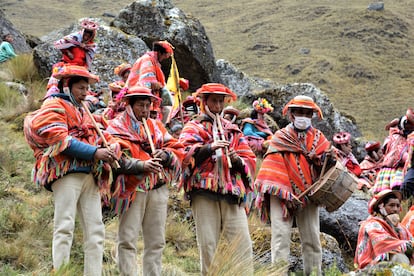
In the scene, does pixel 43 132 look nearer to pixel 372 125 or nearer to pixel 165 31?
pixel 165 31

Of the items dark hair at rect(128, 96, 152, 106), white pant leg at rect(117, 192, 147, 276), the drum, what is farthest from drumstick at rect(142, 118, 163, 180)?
the drum

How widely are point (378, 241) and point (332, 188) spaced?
2.25 feet

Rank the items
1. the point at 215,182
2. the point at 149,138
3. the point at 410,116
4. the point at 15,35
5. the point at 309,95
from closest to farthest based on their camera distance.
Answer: the point at 149,138 → the point at 215,182 → the point at 410,116 → the point at 309,95 → the point at 15,35

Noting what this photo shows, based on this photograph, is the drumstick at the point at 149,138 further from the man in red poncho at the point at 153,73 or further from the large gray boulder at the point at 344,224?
the large gray boulder at the point at 344,224

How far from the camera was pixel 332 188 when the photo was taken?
6871 millimetres

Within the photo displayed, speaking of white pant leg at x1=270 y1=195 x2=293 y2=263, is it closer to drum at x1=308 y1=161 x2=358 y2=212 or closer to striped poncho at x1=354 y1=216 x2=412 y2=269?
drum at x1=308 y1=161 x2=358 y2=212

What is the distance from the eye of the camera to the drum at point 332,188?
6.87 meters

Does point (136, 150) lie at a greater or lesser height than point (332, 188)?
greater

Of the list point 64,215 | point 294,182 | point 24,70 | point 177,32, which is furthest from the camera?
point 177,32

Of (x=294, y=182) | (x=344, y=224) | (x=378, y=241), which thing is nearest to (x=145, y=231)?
(x=294, y=182)

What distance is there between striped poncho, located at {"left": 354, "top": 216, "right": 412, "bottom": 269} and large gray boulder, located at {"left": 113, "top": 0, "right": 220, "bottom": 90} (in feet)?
30.9

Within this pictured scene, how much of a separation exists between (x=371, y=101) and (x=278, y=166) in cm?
3465

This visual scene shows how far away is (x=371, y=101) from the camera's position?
133 ft

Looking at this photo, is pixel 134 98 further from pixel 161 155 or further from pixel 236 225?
pixel 236 225
